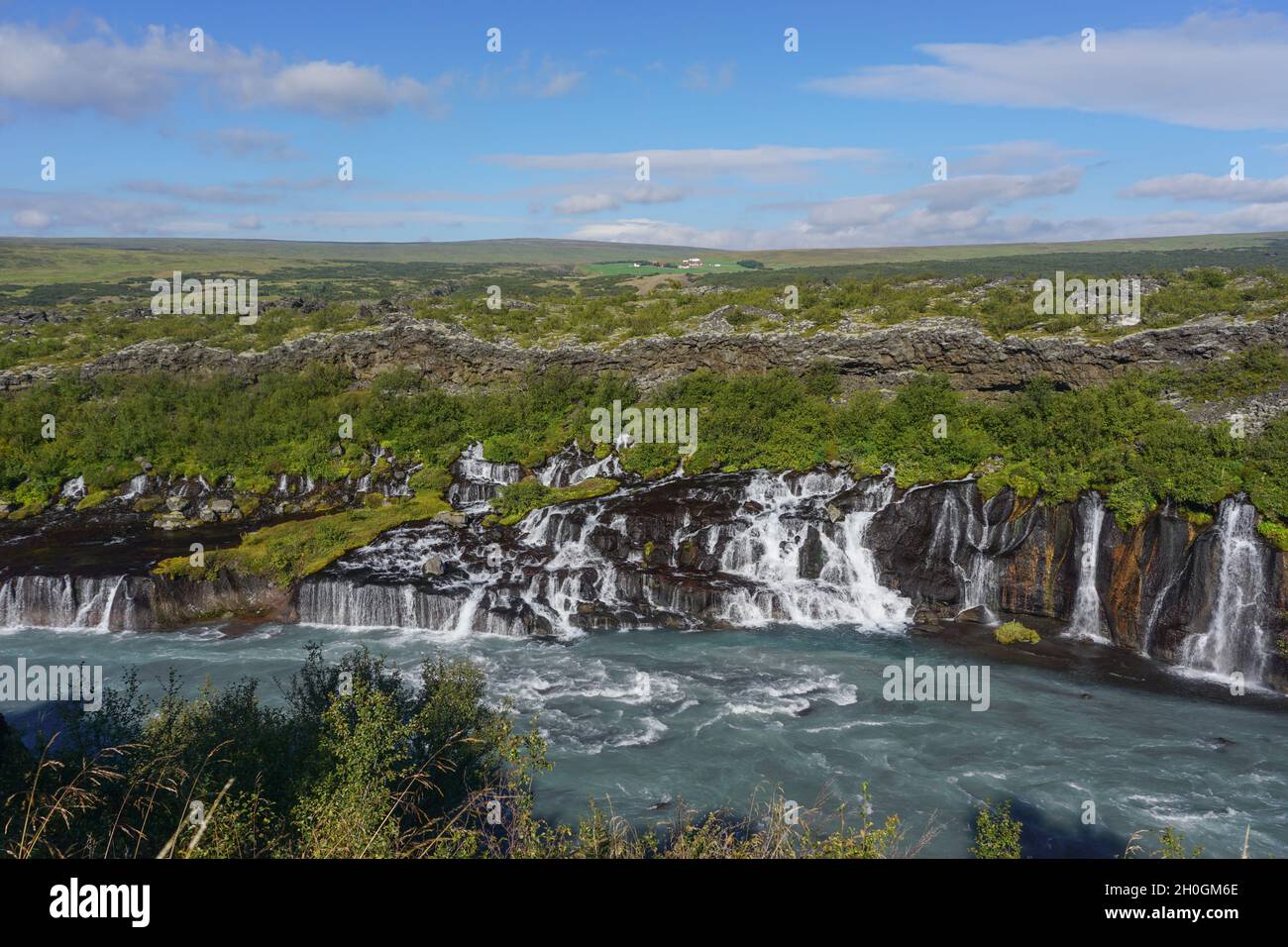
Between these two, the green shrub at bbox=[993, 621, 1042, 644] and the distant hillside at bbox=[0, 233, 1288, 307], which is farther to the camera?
the distant hillside at bbox=[0, 233, 1288, 307]

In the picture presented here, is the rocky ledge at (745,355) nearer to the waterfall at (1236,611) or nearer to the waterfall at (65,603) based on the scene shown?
the waterfall at (1236,611)

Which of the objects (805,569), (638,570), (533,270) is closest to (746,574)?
(805,569)

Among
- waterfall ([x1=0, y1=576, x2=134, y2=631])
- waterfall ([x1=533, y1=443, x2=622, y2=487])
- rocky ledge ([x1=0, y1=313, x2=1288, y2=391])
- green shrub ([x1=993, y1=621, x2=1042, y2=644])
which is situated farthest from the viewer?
waterfall ([x1=533, y1=443, x2=622, y2=487])

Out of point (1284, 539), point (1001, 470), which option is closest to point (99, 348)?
point (1001, 470)

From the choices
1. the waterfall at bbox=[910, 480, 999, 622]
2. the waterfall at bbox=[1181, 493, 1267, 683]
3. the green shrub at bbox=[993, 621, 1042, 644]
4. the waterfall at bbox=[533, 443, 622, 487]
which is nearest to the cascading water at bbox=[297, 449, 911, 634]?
the waterfall at bbox=[910, 480, 999, 622]

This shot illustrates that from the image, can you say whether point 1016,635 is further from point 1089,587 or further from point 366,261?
point 366,261

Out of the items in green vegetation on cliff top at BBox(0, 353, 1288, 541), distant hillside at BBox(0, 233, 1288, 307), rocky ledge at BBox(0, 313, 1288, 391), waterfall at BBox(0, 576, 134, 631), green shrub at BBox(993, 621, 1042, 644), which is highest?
distant hillside at BBox(0, 233, 1288, 307)

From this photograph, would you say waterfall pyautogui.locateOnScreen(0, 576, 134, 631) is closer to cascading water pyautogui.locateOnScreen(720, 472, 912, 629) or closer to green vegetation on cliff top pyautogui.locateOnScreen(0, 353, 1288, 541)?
green vegetation on cliff top pyautogui.locateOnScreen(0, 353, 1288, 541)

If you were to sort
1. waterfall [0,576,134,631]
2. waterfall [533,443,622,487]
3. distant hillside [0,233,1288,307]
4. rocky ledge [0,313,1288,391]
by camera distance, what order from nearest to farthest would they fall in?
waterfall [0,576,134,631] → rocky ledge [0,313,1288,391] → waterfall [533,443,622,487] → distant hillside [0,233,1288,307]
